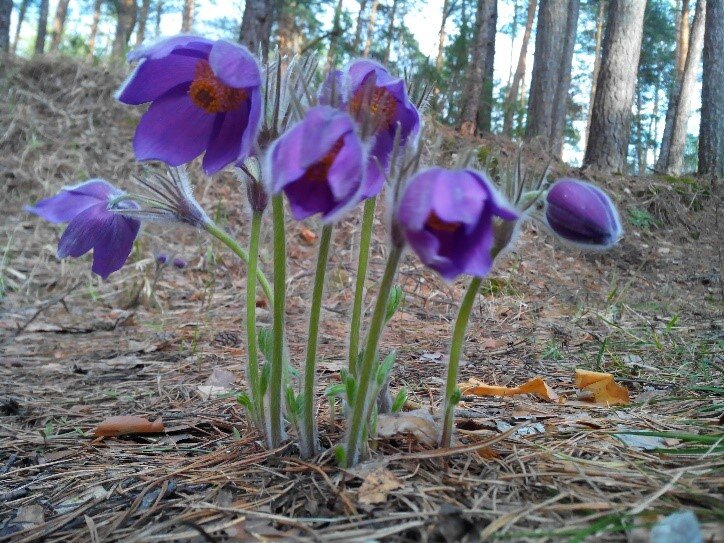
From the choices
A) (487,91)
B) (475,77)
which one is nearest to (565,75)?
(487,91)

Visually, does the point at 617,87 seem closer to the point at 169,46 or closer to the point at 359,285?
the point at 359,285

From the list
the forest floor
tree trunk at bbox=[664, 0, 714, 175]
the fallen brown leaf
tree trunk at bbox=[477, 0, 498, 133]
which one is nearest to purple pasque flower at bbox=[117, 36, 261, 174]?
the forest floor

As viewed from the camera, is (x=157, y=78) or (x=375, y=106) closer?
(x=375, y=106)

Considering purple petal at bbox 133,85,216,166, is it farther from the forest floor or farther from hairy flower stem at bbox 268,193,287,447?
the forest floor

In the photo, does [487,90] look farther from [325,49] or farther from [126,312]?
[126,312]

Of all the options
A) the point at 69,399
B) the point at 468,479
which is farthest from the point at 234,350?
the point at 468,479

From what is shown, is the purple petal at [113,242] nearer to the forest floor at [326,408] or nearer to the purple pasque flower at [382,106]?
the forest floor at [326,408]

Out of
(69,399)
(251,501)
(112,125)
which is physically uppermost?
(112,125)
